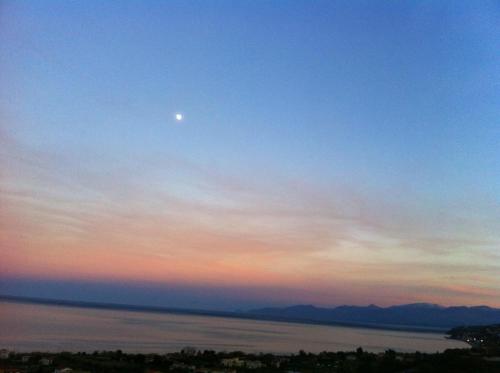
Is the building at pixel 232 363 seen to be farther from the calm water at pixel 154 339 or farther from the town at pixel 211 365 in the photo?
the calm water at pixel 154 339

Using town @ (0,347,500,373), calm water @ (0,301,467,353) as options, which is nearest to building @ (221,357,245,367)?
town @ (0,347,500,373)

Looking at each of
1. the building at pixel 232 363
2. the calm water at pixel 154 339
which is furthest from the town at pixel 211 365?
the calm water at pixel 154 339

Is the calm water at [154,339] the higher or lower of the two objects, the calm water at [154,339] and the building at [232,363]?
the lower

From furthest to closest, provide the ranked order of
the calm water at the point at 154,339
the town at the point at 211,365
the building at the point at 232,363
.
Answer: the calm water at the point at 154,339
the building at the point at 232,363
the town at the point at 211,365

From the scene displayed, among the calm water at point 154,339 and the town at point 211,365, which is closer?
the town at point 211,365

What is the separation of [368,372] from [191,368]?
301cm

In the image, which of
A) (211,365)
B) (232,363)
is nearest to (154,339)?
(232,363)

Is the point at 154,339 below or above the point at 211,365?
below

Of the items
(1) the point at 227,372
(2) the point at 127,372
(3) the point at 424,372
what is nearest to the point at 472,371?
(3) the point at 424,372

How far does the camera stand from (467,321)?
2987 inches

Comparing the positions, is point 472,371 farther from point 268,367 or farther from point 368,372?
point 268,367

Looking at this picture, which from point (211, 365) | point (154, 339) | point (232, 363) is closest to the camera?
point (211, 365)

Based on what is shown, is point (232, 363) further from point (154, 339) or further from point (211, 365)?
point (154, 339)

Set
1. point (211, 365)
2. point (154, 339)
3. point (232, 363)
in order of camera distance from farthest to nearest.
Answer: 1. point (154, 339)
2. point (232, 363)
3. point (211, 365)
